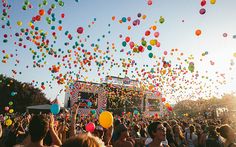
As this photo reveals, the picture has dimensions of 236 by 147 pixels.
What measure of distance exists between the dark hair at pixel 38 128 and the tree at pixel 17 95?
34.6 meters

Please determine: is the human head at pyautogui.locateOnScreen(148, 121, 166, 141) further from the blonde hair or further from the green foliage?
the green foliage

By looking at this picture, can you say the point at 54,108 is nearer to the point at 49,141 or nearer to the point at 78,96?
the point at 49,141

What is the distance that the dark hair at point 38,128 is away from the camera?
2609 mm

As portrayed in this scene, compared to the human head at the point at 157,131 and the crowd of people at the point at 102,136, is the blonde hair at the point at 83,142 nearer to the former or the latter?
the crowd of people at the point at 102,136

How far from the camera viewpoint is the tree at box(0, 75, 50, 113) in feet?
111

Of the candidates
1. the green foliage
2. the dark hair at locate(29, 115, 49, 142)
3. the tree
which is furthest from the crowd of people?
the tree

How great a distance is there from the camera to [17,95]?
117 ft

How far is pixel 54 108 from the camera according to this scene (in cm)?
662

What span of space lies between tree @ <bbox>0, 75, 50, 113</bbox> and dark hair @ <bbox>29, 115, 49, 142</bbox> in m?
34.6

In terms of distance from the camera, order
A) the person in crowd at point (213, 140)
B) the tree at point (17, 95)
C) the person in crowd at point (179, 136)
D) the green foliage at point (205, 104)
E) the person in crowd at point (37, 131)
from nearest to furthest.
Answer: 1. the person in crowd at point (37, 131)
2. the person in crowd at point (213, 140)
3. the person in crowd at point (179, 136)
4. the green foliage at point (205, 104)
5. the tree at point (17, 95)

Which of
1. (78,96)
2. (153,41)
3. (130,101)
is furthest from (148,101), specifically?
(153,41)

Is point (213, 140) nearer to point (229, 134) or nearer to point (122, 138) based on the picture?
point (229, 134)

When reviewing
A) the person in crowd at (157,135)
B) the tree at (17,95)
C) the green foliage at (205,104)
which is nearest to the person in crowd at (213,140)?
the person in crowd at (157,135)

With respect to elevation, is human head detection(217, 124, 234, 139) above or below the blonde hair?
below
